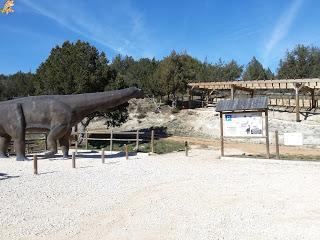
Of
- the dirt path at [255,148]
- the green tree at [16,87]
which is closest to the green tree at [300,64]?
the dirt path at [255,148]

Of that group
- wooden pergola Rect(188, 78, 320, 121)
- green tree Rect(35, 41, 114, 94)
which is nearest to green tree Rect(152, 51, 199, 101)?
wooden pergola Rect(188, 78, 320, 121)

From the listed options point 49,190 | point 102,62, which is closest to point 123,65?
point 102,62

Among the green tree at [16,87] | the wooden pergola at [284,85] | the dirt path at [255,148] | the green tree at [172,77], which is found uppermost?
the green tree at [16,87]

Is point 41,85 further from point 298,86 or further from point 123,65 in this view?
point 123,65

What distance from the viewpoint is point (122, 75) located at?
45.8 meters

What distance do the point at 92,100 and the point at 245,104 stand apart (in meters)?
7.13

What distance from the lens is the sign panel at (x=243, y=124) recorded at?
17.3 metres

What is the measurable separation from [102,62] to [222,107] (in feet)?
50.4

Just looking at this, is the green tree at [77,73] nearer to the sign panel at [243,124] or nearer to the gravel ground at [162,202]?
the sign panel at [243,124]

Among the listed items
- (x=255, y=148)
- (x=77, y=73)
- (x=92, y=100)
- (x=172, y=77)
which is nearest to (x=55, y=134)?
(x=92, y=100)

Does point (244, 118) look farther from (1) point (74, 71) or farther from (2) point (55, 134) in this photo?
(1) point (74, 71)

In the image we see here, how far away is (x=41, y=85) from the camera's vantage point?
102 feet

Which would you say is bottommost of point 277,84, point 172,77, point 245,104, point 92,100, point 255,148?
point 255,148

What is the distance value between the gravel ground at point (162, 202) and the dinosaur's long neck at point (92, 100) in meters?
3.93
